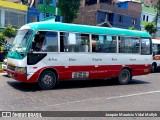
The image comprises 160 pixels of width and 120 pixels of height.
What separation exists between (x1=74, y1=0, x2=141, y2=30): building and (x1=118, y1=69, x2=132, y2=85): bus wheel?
2762cm

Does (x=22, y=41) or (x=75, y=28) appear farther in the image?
(x=75, y=28)

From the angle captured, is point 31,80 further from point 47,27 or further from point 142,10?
point 142,10

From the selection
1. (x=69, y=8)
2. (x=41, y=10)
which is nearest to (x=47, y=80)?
(x=69, y=8)

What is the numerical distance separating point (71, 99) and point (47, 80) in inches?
72.2

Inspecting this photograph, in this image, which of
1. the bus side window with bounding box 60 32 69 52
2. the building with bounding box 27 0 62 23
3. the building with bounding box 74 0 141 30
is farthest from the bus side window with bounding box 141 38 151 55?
the building with bounding box 74 0 141 30

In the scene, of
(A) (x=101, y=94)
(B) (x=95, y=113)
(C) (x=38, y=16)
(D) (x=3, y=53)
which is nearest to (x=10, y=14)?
(C) (x=38, y=16)

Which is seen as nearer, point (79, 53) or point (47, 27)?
point (47, 27)

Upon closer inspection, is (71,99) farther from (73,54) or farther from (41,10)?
(41,10)

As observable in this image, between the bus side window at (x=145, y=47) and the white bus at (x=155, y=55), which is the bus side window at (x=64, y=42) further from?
the white bus at (x=155, y=55)

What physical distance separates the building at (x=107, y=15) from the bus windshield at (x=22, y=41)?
30624mm

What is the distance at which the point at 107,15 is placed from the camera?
42188 mm

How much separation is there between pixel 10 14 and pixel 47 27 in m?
23.3

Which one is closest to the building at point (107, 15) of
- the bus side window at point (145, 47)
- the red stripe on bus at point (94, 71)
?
the bus side window at point (145, 47)

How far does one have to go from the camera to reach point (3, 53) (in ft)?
65.0
